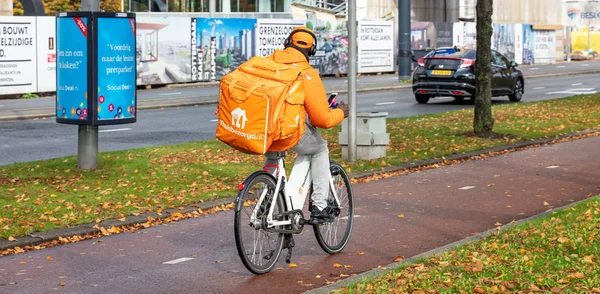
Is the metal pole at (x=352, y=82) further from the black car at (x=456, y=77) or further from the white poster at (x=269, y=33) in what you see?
the white poster at (x=269, y=33)

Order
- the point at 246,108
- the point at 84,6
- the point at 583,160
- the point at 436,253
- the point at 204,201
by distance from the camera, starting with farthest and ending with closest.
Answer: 1. the point at 583,160
2. the point at 84,6
3. the point at 204,201
4. the point at 436,253
5. the point at 246,108

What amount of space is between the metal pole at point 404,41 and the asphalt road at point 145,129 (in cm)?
851

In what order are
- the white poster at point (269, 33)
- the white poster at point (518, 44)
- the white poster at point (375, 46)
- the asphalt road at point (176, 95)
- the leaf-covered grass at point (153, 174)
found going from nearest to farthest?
the leaf-covered grass at point (153, 174) < the asphalt road at point (176, 95) < the white poster at point (269, 33) < the white poster at point (375, 46) < the white poster at point (518, 44)

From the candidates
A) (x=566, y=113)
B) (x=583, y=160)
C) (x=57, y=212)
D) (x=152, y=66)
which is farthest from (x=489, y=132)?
(x=152, y=66)

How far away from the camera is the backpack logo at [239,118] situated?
24.4ft

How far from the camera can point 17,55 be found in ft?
101

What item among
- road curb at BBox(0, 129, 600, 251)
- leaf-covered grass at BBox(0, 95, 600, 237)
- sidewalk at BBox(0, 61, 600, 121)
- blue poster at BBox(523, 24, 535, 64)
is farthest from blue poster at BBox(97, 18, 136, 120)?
blue poster at BBox(523, 24, 535, 64)

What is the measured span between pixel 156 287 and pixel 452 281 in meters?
1.94

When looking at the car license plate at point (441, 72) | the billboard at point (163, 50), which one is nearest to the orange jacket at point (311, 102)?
the car license plate at point (441, 72)

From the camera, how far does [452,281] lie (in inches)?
281

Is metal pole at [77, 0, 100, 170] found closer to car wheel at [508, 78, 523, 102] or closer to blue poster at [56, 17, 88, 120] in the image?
blue poster at [56, 17, 88, 120]

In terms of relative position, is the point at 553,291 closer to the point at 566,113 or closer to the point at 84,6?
the point at 84,6

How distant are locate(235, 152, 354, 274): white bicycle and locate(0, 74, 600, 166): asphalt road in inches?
333

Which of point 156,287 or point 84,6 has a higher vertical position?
point 84,6
